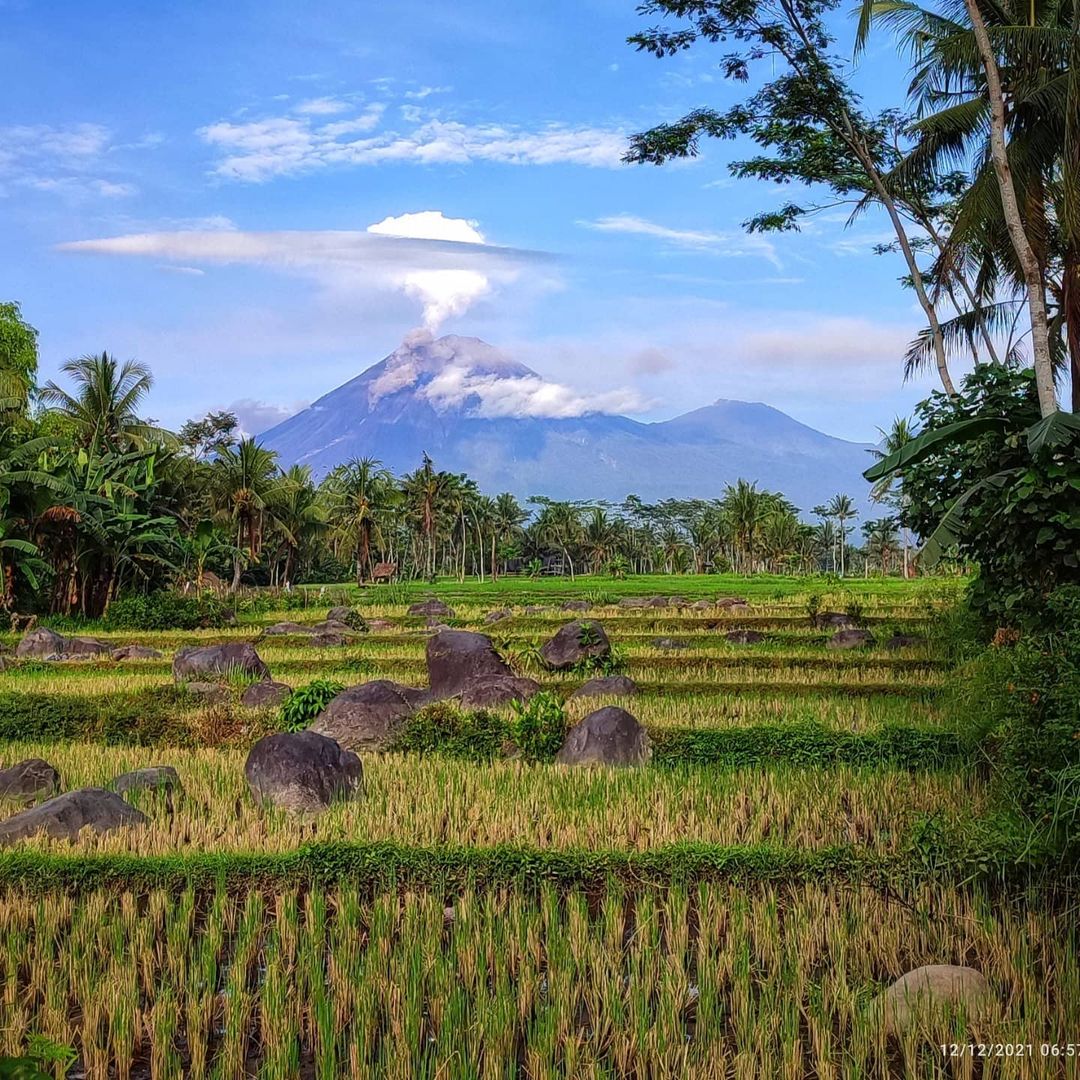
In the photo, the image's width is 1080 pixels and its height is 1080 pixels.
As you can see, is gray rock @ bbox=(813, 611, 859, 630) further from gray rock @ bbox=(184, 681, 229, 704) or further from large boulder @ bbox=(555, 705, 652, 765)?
large boulder @ bbox=(555, 705, 652, 765)

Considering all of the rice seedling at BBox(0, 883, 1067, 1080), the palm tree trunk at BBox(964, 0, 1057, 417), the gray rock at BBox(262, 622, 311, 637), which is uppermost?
the palm tree trunk at BBox(964, 0, 1057, 417)

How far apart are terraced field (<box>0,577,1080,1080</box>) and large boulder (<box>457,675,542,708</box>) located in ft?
6.16

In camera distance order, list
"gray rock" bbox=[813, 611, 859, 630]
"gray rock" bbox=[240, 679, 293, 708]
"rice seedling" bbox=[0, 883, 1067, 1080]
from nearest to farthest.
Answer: "rice seedling" bbox=[0, 883, 1067, 1080], "gray rock" bbox=[240, 679, 293, 708], "gray rock" bbox=[813, 611, 859, 630]

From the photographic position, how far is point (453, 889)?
612 centimetres

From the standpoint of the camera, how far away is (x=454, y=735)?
1036cm

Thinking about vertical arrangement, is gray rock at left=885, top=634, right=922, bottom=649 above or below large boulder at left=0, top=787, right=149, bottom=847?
above

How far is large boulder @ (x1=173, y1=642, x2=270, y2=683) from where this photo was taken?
15.5 meters

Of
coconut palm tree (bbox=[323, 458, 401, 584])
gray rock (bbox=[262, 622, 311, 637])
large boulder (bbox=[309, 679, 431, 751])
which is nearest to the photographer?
large boulder (bbox=[309, 679, 431, 751])

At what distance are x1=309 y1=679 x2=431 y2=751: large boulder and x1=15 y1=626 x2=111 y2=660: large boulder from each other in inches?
409

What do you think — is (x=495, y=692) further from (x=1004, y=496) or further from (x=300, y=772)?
(x=1004, y=496)

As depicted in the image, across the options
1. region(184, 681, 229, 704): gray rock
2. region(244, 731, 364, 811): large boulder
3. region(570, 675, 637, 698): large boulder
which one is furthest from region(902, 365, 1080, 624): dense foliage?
region(184, 681, 229, 704): gray rock

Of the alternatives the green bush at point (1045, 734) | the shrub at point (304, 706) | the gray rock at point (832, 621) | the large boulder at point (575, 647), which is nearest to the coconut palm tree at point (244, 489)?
the gray rock at point (832, 621)

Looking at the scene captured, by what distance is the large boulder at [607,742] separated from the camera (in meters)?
9.35

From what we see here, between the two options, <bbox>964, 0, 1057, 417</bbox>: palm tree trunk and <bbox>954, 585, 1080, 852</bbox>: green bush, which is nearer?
<bbox>954, 585, 1080, 852</bbox>: green bush
